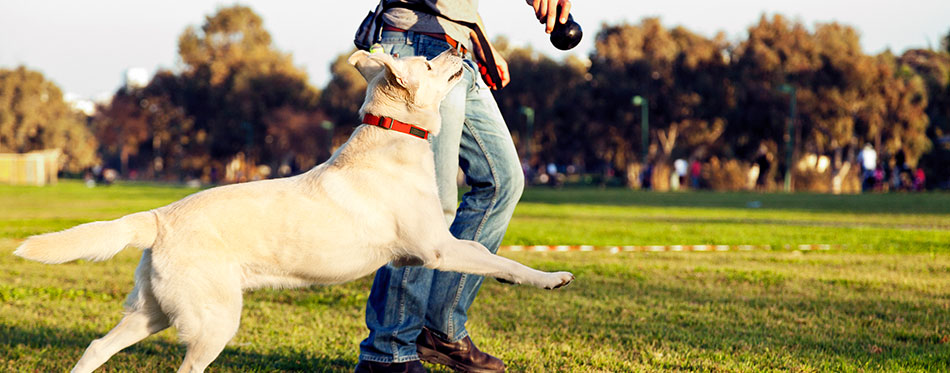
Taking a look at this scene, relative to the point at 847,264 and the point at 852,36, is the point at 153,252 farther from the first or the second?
the point at 852,36

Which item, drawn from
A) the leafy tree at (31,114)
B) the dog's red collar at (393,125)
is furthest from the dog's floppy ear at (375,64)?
the leafy tree at (31,114)

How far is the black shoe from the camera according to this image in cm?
414

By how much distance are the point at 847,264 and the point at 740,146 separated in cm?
A: 4506

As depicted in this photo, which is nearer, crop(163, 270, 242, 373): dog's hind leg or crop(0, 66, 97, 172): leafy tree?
crop(163, 270, 242, 373): dog's hind leg

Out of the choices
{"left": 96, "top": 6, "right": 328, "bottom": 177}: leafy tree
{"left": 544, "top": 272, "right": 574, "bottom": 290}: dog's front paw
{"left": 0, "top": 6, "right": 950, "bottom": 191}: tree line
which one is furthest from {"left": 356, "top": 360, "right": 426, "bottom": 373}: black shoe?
{"left": 96, "top": 6, "right": 328, "bottom": 177}: leafy tree

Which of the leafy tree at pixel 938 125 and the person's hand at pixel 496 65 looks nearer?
the person's hand at pixel 496 65

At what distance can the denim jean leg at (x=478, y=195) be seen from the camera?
425cm

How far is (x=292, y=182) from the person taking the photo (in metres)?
3.53

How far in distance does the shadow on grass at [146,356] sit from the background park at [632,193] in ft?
0.07

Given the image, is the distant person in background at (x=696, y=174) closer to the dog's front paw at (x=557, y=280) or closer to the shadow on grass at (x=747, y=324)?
the shadow on grass at (x=747, y=324)

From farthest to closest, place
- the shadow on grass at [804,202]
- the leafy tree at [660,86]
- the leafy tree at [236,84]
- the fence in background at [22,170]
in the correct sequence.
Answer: the leafy tree at [236,84]
the fence in background at [22,170]
the leafy tree at [660,86]
the shadow on grass at [804,202]

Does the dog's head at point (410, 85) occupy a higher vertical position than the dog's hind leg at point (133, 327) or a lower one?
higher

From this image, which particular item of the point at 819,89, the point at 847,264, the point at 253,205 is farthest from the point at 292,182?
the point at 819,89

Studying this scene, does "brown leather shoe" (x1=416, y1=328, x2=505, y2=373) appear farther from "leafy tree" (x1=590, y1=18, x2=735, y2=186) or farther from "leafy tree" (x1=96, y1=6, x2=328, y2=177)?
"leafy tree" (x1=96, y1=6, x2=328, y2=177)
